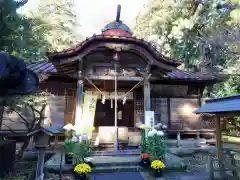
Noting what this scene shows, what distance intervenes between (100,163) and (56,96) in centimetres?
459

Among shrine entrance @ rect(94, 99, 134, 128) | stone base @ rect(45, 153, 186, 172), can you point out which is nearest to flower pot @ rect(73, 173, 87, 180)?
stone base @ rect(45, 153, 186, 172)

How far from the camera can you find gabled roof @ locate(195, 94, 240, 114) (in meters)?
4.47

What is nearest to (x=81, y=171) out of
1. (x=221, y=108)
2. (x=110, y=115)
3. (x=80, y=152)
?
(x=80, y=152)

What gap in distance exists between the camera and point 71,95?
9.78 m

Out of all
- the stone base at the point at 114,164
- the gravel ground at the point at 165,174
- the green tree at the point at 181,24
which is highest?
the green tree at the point at 181,24

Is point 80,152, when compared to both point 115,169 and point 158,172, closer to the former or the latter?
point 115,169

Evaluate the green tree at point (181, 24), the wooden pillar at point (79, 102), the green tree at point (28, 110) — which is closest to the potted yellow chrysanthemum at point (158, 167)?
the wooden pillar at point (79, 102)

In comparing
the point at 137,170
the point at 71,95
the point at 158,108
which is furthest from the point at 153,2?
the point at 137,170

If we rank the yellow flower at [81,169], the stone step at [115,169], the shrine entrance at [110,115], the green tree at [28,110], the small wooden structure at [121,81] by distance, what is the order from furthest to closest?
the shrine entrance at [110,115] < the small wooden structure at [121,81] < the green tree at [28,110] < the stone step at [115,169] < the yellow flower at [81,169]

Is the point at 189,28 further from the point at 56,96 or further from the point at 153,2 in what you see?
the point at 56,96

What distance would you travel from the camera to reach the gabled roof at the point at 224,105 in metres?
4.47

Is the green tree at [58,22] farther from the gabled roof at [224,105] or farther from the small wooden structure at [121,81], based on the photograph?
the gabled roof at [224,105]

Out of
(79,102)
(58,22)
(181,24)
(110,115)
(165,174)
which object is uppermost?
(58,22)

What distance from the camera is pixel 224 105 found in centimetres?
496
